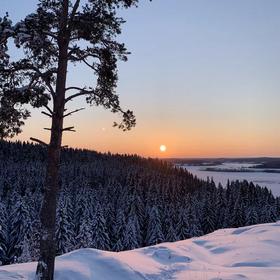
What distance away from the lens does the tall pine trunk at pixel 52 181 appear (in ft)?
33.1

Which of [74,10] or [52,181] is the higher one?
[74,10]

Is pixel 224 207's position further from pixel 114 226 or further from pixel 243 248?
pixel 243 248

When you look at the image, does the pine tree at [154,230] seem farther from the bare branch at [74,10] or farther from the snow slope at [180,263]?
the bare branch at [74,10]

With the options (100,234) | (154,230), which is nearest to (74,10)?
(100,234)

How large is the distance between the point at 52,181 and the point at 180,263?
5.12 meters

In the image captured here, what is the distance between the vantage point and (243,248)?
1442 cm

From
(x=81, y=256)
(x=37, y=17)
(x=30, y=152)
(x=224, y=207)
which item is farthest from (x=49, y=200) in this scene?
(x=30, y=152)

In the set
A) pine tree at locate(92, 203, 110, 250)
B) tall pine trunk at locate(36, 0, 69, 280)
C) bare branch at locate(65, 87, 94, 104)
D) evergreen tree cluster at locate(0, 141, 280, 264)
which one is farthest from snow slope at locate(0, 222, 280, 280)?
pine tree at locate(92, 203, 110, 250)

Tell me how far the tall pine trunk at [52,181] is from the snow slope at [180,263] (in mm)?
604

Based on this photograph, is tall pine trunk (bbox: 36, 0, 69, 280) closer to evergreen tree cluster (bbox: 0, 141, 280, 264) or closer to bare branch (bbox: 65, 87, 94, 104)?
bare branch (bbox: 65, 87, 94, 104)

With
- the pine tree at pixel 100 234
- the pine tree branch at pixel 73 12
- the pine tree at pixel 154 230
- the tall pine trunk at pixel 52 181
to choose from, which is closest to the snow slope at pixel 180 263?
the tall pine trunk at pixel 52 181

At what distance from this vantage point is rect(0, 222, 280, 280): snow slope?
10.7 metres

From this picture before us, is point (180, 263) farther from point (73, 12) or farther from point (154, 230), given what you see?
point (154, 230)

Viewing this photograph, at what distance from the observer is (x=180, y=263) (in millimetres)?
12594
